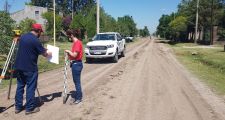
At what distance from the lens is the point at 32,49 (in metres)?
8.12

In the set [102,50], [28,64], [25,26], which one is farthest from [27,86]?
[25,26]

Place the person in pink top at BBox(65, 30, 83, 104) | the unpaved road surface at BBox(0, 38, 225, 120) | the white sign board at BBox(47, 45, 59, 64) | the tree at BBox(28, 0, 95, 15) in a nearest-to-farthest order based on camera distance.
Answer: the unpaved road surface at BBox(0, 38, 225, 120)
the white sign board at BBox(47, 45, 59, 64)
the person in pink top at BBox(65, 30, 83, 104)
the tree at BBox(28, 0, 95, 15)

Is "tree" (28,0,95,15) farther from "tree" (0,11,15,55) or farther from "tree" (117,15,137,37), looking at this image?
"tree" (0,11,15,55)

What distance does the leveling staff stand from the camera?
8086 mm

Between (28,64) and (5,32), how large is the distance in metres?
6.56

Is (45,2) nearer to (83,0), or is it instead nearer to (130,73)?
(83,0)

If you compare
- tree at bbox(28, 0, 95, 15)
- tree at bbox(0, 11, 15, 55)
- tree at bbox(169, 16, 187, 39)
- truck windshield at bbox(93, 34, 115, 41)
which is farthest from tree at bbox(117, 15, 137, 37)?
tree at bbox(0, 11, 15, 55)

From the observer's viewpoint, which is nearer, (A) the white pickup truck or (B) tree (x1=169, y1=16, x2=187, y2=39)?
(A) the white pickup truck

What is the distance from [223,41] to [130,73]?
39082mm

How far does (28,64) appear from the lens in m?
8.11

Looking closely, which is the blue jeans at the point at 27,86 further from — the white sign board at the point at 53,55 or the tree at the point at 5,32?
the tree at the point at 5,32

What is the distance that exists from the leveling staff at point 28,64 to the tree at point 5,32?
5889 mm

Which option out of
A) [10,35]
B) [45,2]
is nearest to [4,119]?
[10,35]

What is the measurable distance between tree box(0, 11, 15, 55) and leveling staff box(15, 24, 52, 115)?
232 inches
